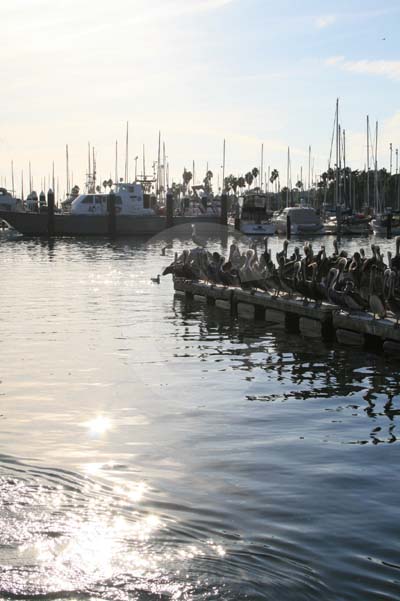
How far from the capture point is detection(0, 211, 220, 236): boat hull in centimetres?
9069

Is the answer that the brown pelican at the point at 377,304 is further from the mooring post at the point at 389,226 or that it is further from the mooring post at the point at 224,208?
the mooring post at the point at 224,208

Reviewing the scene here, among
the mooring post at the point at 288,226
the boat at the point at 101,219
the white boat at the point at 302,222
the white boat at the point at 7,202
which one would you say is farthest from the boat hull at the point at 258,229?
the white boat at the point at 7,202

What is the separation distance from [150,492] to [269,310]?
17.2 metres

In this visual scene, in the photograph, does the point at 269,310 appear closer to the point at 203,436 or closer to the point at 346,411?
the point at 346,411

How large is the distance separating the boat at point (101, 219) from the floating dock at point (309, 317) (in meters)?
57.5

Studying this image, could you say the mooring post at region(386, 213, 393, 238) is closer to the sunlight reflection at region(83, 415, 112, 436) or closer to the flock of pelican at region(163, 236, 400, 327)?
the flock of pelican at region(163, 236, 400, 327)

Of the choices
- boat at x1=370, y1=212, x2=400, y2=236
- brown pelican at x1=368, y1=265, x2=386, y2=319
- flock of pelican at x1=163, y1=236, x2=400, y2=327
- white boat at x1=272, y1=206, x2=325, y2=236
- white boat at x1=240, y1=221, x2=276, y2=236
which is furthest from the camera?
white boat at x1=272, y1=206, x2=325, y2=236

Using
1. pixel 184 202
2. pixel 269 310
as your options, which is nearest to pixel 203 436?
pixel 269 310

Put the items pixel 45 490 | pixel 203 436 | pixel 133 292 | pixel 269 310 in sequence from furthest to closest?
pixel 133 292 → pixel 269 310 → pixel 203 436 → pixel 45 490

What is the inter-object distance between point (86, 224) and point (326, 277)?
68.3 m

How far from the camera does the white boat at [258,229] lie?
311 feet

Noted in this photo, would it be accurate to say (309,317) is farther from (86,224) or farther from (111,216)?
(86,224)

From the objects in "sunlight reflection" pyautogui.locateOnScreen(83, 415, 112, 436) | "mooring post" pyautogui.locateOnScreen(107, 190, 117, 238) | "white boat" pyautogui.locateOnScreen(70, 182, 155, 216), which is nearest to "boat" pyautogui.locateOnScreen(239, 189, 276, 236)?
"white boat" pyautogui.locateOnScreen(70, 182, 155, 216)

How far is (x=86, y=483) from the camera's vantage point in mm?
10906
